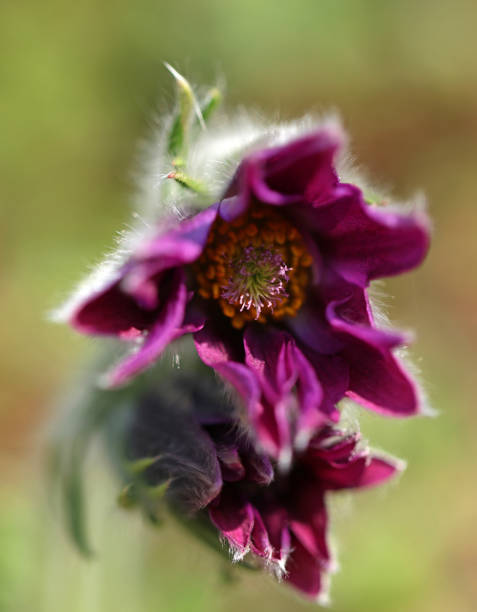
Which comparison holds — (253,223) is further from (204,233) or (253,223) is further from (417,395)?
(417,395)

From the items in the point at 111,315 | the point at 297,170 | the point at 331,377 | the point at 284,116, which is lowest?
Answer: the point at 111,315

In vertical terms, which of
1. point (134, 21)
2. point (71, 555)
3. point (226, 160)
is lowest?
point (71, 555)

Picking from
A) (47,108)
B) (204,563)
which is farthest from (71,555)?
(47,108)

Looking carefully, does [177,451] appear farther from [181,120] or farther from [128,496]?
[181,120]

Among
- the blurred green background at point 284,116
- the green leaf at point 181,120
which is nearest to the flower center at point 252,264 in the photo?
the green leaf at point 181,120

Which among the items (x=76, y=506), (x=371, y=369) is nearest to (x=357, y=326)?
(x=371, y=369)

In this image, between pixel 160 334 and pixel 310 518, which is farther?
pixel 310 518

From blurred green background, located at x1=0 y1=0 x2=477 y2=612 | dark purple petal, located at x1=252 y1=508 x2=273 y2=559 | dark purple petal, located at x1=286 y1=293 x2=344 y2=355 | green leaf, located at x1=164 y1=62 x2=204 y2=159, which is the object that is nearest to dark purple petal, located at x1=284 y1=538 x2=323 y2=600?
dark purple petal, located at x1=252 y1=508 x2=273 y2=559
